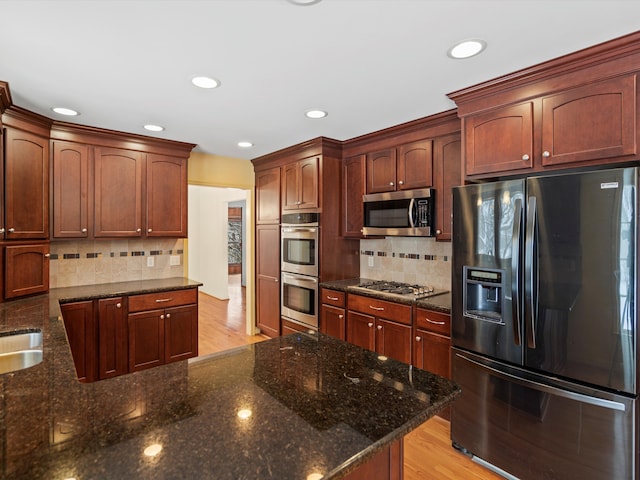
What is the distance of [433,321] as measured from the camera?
2.59 m

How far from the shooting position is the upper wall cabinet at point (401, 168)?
295 centimetres

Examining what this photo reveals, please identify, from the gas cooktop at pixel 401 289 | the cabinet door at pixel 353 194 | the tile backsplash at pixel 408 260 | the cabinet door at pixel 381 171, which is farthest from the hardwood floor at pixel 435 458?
the cabinet door at pixel 381 171

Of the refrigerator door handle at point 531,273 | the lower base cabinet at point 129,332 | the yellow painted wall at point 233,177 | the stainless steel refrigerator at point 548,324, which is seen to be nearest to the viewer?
the stainless steel refrigerator at point 548,324

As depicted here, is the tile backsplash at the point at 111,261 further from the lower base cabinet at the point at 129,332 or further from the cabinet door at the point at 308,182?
the cabinet door at the point at 308,182

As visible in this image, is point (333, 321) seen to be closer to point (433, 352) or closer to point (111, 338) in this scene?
point (433, 352)

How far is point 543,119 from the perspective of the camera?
6.48ft

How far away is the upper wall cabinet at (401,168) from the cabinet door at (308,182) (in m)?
0.57

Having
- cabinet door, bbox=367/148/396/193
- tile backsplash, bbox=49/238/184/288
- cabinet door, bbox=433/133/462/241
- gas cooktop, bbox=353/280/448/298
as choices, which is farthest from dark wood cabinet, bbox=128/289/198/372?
cabinet door, bbox=433/133/462/241

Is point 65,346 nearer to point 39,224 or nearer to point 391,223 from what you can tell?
point 39,224

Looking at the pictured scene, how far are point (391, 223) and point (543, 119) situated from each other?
145 cm

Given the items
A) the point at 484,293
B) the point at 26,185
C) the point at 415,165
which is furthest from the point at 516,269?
the point at 26,185

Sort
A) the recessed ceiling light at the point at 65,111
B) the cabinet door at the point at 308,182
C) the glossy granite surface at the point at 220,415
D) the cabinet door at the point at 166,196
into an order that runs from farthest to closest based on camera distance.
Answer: the cabinet door at the point at 308,182 < the cabinet door at the point at 166,196 < the recessed ceiling light at the point at 65,111 < the glossy granite surface at the point at 220,415

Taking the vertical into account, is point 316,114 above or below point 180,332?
above

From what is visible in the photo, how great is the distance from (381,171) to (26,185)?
294 centimetres
